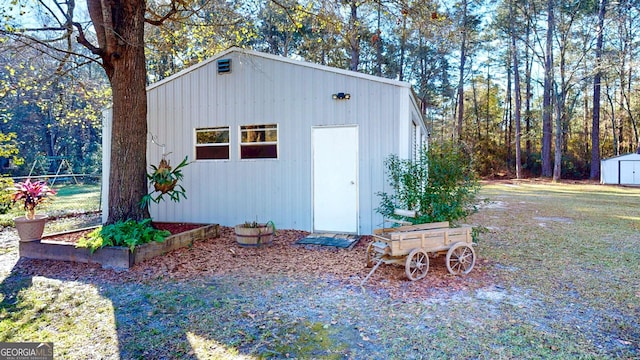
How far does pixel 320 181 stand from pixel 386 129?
1.44 meters

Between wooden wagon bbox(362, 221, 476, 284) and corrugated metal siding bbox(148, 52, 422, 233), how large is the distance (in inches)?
71.9

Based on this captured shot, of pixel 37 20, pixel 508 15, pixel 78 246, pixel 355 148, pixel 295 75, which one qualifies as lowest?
pixel 78 246

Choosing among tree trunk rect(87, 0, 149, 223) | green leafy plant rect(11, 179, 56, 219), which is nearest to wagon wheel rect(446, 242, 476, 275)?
tree trunk rect(87, 0, 149, 223)

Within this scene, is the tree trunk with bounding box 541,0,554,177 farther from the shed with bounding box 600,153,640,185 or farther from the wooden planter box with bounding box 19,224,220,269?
the wooden planter box with bounding box 19,224,220,269

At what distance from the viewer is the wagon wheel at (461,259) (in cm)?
420

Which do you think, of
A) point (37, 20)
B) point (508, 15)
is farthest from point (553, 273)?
point (508, 15)

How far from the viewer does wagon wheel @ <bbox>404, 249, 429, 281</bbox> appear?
3975 mm

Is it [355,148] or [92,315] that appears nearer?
[92,315]

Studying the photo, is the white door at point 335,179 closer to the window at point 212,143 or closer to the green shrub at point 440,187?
the green shrub at point 440,187

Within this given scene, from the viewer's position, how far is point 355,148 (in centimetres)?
625

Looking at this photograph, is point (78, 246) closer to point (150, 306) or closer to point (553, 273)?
point (150, 306)

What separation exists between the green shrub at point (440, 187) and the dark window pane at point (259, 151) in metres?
2.54

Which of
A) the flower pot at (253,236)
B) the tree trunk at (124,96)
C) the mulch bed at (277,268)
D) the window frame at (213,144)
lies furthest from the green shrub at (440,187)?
the tree trunk at (124,96)

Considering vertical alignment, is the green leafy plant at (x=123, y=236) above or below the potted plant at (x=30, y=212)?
below
